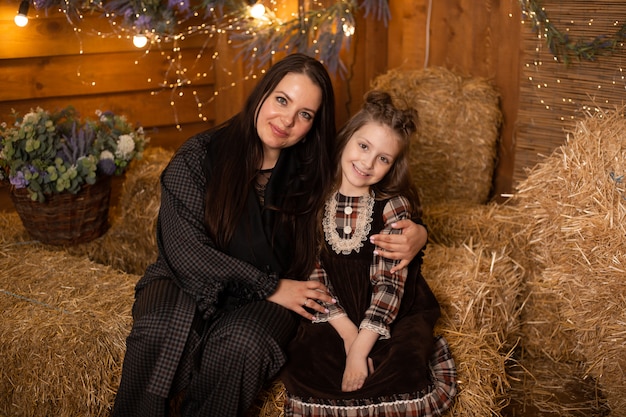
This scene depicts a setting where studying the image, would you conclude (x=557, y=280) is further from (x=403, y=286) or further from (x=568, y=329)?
(x=403, y=286)

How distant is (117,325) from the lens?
99.4 inches

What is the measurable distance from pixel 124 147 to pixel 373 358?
5.30 ft

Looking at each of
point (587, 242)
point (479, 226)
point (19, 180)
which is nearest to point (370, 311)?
point (587, 242)

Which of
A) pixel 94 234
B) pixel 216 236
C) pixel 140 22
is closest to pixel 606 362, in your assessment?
pixel 216 236

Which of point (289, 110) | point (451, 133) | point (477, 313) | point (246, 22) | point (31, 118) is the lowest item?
point (477, 313)

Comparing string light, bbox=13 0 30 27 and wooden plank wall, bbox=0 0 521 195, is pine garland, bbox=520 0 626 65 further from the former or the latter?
string light, bbox=13 0 30 27

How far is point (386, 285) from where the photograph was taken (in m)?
2.32

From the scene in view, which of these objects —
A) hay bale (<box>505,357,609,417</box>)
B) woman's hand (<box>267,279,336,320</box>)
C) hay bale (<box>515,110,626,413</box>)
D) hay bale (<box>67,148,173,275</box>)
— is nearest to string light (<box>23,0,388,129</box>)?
hay bale (<box>67,148,173,275</box>)

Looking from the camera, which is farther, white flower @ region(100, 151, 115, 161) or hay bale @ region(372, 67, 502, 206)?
hay bale @ region(372, 67, 502, 206)

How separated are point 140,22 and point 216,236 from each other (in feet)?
5.06

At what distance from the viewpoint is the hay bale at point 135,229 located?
3391 millimetres

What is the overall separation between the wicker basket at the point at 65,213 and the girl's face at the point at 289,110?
119 cm

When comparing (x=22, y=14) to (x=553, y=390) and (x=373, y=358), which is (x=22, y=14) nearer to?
(x=373, y=358)

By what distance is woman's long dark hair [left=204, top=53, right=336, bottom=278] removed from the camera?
2375 mm
